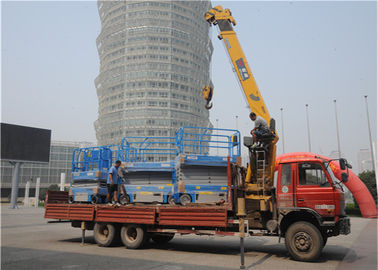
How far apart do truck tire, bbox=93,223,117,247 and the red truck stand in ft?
A: 1.52

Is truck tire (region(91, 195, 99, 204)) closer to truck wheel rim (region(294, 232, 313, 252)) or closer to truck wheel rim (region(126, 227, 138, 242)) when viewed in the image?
truck wheel rim (region(126, 227, 138, 242))

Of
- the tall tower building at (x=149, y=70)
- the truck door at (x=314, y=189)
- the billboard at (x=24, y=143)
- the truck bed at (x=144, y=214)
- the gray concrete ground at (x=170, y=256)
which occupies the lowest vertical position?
the gray concrete ground at (x=170, y=256)

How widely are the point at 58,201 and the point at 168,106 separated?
70931 millimetres

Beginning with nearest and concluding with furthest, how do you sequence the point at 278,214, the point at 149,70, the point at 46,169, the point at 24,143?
1. the point at 278,214
2. the point at 24,143
3. the point at 149,70
4. the point at 46,169

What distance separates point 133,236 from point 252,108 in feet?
23.9

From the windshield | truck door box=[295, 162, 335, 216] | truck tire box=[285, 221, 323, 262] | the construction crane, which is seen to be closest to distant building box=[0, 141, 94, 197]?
the construction crane

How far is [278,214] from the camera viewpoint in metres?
9.86

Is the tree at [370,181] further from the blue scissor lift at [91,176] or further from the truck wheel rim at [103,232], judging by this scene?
the truck wheel rim at [103,232]

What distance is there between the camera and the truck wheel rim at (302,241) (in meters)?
9.22

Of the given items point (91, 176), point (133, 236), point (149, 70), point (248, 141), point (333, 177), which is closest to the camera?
point (333, 177)

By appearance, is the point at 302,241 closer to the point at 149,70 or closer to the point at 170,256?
the point at 170,256

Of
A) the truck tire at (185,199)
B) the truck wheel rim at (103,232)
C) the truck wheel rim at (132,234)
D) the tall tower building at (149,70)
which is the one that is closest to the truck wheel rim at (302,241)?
the truck tire at (185,199)

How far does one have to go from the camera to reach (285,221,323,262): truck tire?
29.8 feet

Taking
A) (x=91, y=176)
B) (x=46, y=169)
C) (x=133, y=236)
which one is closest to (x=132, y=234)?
(x=133, y=236)
